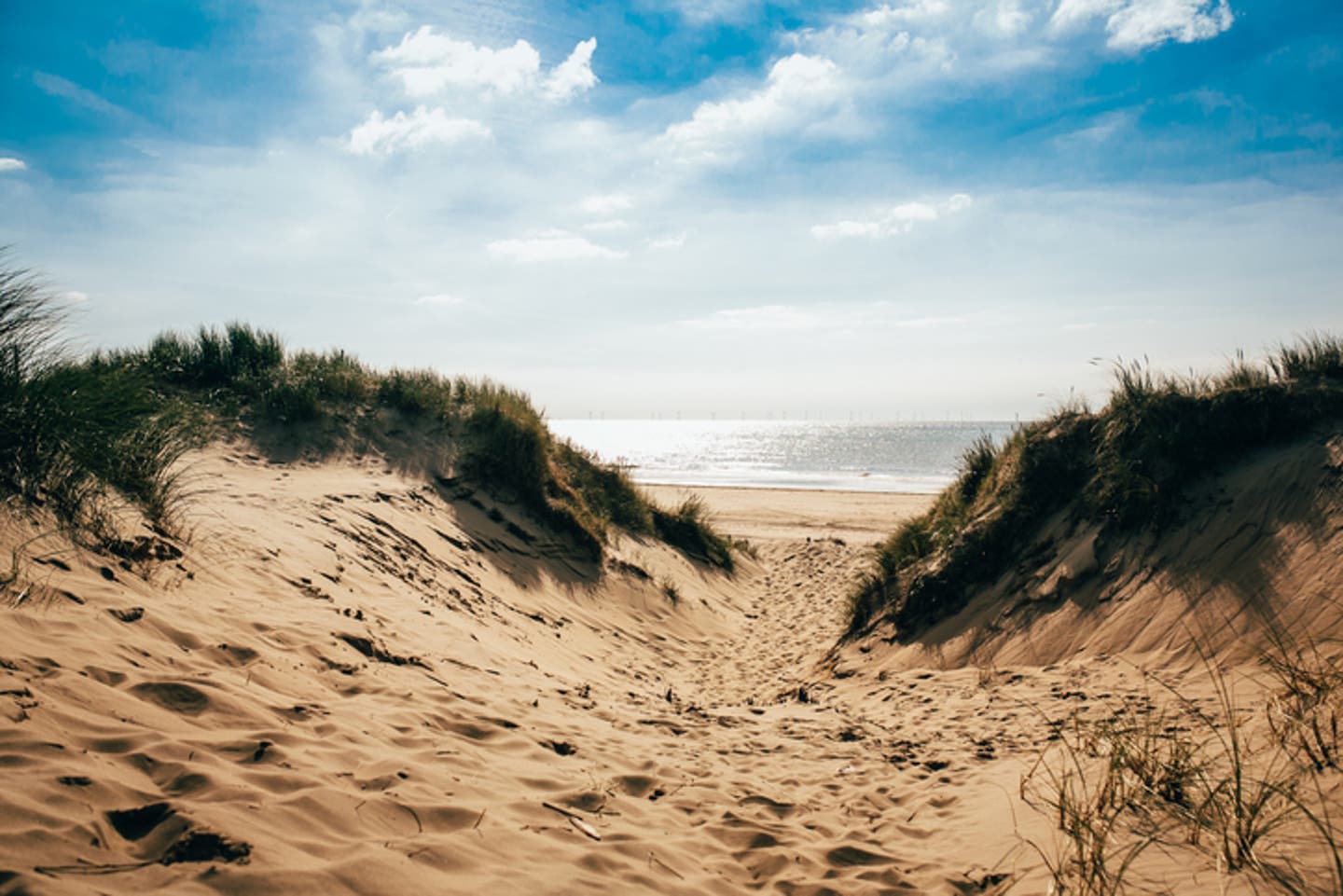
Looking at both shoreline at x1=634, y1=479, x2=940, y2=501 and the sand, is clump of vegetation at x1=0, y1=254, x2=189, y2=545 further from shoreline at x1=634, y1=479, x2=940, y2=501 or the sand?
shoreline at x1=634, y1=479, x2=940, y2=501

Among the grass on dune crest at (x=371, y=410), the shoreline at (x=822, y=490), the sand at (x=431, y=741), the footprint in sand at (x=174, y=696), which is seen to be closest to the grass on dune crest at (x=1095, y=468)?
the sand at (x=431, y=741)

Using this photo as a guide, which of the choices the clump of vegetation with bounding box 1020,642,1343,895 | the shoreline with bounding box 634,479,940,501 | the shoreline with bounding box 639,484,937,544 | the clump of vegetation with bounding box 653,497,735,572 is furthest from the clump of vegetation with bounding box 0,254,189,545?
the shoreline with bounding box 634,479,940,501

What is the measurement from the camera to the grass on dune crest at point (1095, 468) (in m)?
6.31

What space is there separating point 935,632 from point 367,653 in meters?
5.14

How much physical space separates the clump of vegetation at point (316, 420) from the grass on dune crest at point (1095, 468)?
179 inches

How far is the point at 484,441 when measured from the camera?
1075cm

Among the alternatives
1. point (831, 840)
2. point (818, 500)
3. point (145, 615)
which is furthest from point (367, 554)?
point (818, 500)

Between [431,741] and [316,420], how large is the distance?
7980mm

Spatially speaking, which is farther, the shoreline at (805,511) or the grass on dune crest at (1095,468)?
the shoreline at (805,511)

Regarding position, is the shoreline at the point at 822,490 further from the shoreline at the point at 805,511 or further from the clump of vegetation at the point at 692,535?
the clump of vegetation at the point at 692,535

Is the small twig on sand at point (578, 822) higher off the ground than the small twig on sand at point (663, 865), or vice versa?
the small twig on sand at point (578, 822)

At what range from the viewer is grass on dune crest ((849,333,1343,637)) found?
6.31 m

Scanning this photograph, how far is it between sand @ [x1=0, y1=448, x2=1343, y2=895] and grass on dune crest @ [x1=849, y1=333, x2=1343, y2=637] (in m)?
0.92

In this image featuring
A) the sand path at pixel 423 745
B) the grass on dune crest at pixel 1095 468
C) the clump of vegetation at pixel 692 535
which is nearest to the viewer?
the sand path at pixel 423 745
